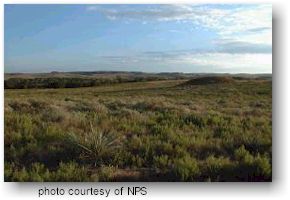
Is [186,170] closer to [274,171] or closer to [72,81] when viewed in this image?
[274,171]

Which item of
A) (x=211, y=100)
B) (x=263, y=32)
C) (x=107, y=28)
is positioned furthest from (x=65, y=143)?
(x=263, y=32)

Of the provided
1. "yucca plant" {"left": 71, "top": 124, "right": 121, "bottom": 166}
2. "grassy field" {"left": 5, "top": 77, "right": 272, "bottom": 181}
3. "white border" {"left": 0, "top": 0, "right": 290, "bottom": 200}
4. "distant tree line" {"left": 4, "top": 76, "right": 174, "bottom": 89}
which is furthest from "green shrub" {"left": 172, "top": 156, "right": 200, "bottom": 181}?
"distant tree line" {"left": 4, "top": 76, "right": 174, "bottom": 89}

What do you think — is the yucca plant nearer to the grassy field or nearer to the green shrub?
the grassy field

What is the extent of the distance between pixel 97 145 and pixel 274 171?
2.69 meters

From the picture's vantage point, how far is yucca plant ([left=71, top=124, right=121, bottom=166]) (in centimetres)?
797

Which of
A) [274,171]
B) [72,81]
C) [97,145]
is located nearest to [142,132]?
[97,145]

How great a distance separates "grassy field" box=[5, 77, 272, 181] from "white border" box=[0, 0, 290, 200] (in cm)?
11

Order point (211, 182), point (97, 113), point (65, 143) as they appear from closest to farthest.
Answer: point (211, 182), point (65, 143), point (97, 113)

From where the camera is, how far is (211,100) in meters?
9.56

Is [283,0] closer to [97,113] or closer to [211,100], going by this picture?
[211,100]

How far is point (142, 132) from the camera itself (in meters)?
8.68

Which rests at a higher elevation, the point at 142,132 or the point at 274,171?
the point at 142,132

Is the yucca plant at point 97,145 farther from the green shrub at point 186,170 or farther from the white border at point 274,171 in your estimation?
the green shrub at point 186,170

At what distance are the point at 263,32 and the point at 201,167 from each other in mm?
2266
